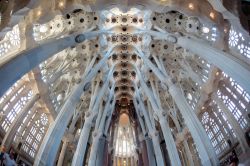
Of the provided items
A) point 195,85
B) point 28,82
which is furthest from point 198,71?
point 28,82

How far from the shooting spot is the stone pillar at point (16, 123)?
24.8 metres

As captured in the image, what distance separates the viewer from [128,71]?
1502 inches

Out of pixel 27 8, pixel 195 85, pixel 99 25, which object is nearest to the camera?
pixel 27 8

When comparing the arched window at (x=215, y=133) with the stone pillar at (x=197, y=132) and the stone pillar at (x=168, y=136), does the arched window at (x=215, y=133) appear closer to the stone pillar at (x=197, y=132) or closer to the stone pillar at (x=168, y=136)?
the stone pillar at (x=168, y=136)

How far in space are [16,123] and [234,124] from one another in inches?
749

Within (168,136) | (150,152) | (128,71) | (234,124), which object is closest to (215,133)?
(234,124)

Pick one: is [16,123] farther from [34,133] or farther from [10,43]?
[10,43]

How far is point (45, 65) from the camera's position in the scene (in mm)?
28266

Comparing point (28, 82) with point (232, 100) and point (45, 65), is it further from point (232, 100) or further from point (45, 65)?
point (232, 100)

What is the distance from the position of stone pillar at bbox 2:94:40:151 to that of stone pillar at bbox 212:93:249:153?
1709 cm

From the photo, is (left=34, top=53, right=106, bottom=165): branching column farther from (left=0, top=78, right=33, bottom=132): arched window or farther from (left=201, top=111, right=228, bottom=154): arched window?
(left=201, top=111, right=228, bottom=154): arched window

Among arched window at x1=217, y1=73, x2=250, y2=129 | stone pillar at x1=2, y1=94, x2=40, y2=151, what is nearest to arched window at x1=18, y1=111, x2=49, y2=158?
stone pillar at x1=2, y1=94, x2=40, y2=151

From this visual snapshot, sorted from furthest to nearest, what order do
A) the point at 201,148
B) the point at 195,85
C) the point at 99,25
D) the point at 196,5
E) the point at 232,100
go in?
the point at 195,85, the point at 99,25, the point at 232,100, the point at 201,148, the point at 196,5

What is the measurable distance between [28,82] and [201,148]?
1654cm
